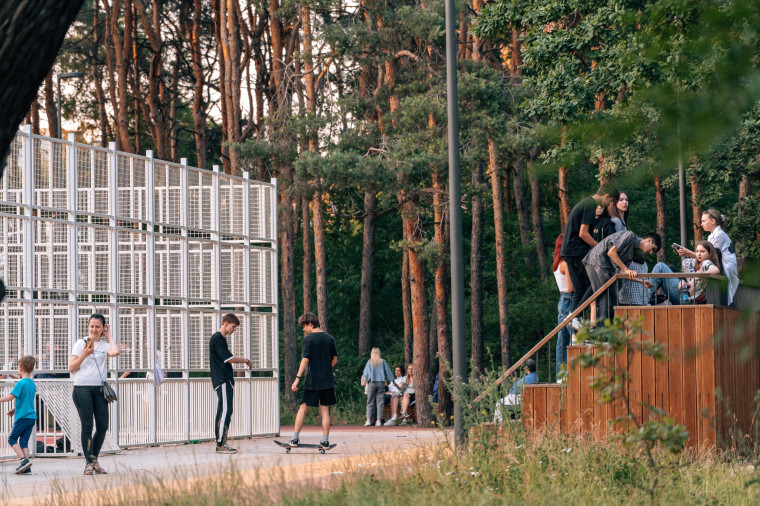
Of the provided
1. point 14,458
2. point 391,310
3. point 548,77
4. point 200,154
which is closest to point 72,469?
point 14,458

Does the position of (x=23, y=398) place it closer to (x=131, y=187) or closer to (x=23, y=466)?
(x=23, y=466)

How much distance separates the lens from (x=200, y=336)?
61.4ft

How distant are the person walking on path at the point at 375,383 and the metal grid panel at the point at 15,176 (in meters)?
14.5

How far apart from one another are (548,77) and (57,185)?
376 inches

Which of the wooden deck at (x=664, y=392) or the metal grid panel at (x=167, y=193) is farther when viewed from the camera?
the metal grid panel at (x=167, y=193)

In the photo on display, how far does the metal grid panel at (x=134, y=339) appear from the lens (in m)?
17.0

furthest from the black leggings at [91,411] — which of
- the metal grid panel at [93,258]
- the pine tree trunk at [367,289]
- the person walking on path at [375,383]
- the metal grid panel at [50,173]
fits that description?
the pine tree trunk at [367,289]

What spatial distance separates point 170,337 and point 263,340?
2274mm

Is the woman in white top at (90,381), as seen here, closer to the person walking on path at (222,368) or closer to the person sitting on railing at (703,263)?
the person walking on path at (222,368)

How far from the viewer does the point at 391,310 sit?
48281 mm

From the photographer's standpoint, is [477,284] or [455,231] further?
[477,284]

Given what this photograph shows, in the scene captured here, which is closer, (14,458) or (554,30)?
(14,458)

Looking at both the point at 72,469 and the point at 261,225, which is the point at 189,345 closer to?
the point at 261,225

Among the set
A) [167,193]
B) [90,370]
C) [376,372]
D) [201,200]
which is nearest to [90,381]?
[90,370]
